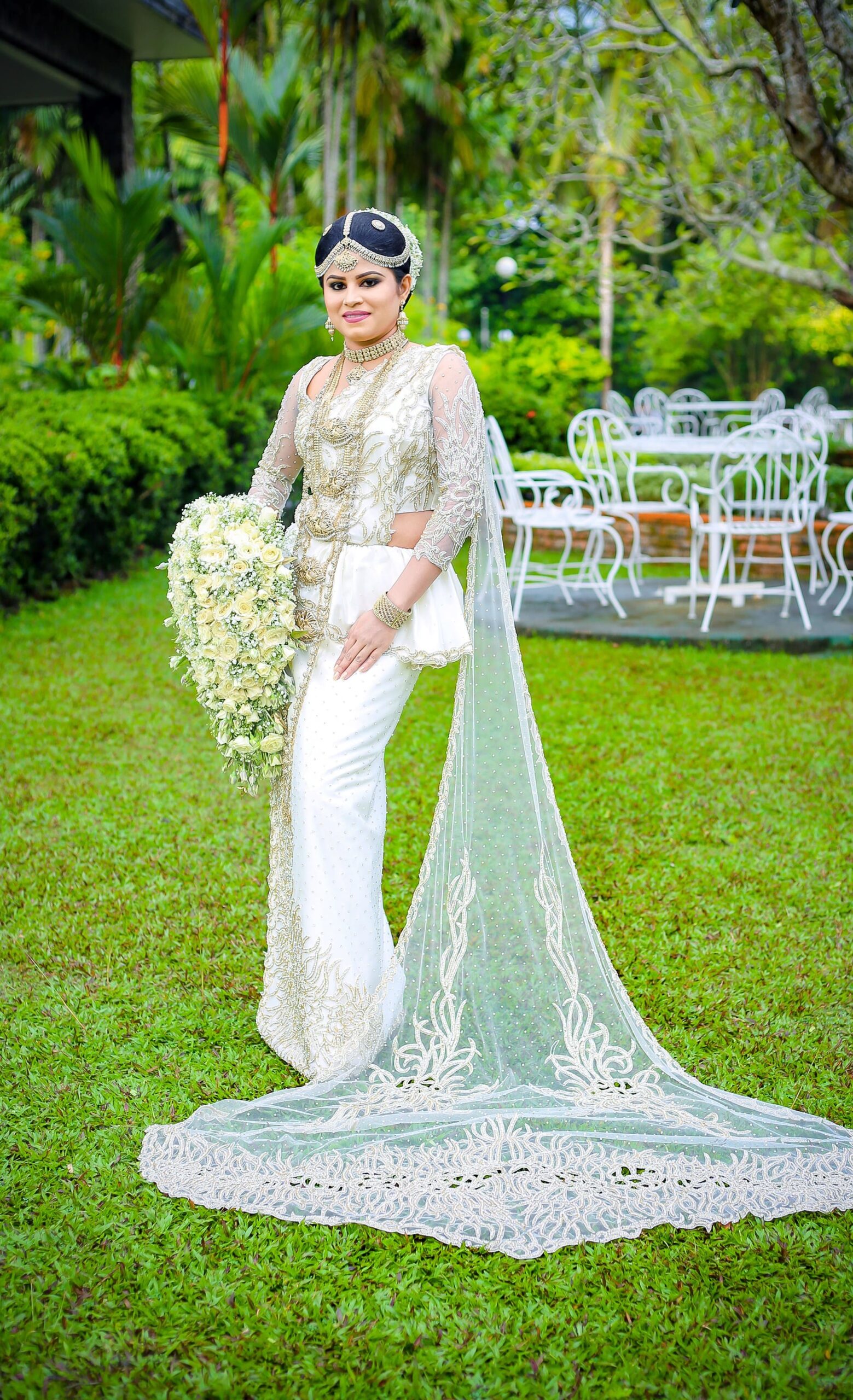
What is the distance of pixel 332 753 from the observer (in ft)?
9.41

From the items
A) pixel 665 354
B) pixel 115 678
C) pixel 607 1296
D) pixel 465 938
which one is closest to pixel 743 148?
pixel 115 678

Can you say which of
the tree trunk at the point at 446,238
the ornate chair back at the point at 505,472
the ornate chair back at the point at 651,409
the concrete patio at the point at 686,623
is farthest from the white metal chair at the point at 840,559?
the tree trunk at the point at 446,238

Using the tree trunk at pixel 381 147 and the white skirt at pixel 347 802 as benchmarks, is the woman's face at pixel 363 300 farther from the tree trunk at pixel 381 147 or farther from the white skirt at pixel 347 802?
the tree trunk at pixel 381 147

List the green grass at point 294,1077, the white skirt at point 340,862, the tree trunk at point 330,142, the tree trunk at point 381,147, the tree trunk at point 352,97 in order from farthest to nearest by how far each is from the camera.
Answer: the tree trunk at point 381,147 < the tree trunk at point 330,142 < the tree trunk at point 352,97 < the white skirt at point 340,862 < the green grass at point 294,1077

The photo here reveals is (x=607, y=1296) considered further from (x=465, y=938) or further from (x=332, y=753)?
(x=332, y=753)

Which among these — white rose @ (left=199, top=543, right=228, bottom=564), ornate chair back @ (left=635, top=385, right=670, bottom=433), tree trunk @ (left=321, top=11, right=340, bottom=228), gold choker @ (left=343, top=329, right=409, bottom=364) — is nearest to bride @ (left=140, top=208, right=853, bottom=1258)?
gold choker @ (left=343, top=329, right=409, bottom=364)

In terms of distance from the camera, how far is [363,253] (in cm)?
276

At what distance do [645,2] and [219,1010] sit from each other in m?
8.13

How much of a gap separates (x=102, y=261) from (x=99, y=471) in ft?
8.32

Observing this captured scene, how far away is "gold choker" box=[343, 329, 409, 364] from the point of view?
2889 millimetres

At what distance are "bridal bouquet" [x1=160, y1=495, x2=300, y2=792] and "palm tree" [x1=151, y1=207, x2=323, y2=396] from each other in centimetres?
863

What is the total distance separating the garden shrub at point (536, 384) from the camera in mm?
16266

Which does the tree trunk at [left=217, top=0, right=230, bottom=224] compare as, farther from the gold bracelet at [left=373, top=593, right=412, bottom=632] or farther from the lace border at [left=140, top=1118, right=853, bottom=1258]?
the lace border at [left=140, top=1118, right=853, bottom=1258]

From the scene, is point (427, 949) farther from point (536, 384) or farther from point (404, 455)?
point (536, 384)
